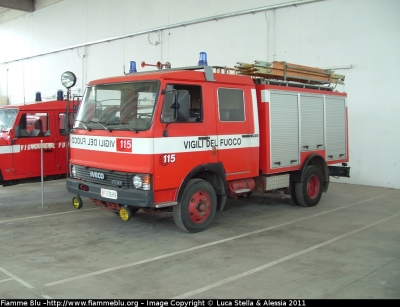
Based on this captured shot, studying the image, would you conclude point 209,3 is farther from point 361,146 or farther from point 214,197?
point 214,197

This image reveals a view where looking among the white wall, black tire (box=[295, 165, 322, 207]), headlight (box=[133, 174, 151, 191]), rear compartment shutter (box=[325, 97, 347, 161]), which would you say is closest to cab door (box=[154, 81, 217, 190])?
headlight (box=[133, 174, 151, 191])

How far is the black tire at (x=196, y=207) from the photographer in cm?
640

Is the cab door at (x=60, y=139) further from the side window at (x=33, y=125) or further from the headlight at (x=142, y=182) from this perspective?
the headlight at (x=142, y=182)

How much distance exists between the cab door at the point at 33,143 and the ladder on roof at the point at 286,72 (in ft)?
15.0

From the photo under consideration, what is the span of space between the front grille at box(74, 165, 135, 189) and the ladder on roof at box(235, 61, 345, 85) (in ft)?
9.87

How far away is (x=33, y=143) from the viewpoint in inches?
362

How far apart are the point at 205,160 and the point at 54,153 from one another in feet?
14.7

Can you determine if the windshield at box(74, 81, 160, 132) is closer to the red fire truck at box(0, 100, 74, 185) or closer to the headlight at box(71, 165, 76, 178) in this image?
the headlight at box(71, 165, 76, 178)

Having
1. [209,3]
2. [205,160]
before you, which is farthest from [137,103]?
[209,3]

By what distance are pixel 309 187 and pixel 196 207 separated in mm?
3379

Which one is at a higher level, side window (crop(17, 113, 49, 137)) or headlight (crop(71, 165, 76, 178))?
side window (crop(17, 113, 49, 137))

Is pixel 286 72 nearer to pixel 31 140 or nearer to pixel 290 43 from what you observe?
pixel 290 43

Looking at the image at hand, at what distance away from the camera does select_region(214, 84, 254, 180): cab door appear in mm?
6883

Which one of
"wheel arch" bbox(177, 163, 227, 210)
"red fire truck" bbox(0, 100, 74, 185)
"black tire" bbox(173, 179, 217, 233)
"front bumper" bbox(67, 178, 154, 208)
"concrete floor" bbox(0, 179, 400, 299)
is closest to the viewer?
"concrete floor" bbox(0, 179, 400, 299)
